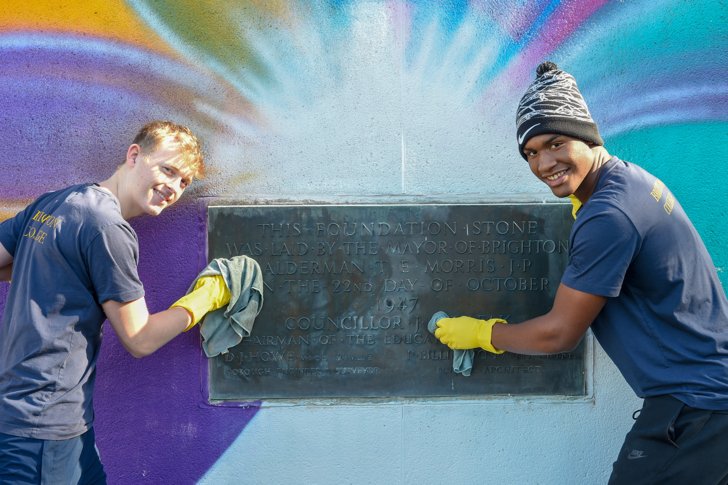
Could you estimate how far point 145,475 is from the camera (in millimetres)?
3182

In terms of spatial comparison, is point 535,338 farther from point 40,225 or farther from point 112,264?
point 40,225

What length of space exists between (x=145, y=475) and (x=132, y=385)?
0.42 metres

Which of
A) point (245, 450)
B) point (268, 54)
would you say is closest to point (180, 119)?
point (268, 54)

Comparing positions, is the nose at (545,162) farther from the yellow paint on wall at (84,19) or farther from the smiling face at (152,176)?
the yellow paint on wall at (84,19)

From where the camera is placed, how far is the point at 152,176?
106 inches

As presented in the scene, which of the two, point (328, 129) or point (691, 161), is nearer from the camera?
point (328, 129)

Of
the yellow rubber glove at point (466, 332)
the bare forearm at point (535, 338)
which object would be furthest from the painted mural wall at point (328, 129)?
the bare forearm at point (535, 338)

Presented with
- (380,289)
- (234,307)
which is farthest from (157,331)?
(380,289)

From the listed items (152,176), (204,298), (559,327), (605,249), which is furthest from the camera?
(204,298)

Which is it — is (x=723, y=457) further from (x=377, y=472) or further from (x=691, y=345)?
(x=377, y=472)

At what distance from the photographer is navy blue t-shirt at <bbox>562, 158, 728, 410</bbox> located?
7.42ft

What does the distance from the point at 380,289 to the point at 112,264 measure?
4.14 ft

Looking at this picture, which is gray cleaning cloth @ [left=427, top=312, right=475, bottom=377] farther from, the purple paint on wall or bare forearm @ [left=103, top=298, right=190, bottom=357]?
bare forearm @ [left=103, top=298, right=190, bottom=357]

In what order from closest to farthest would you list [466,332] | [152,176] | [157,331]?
[157,331]
[152,176]
[466,332]
